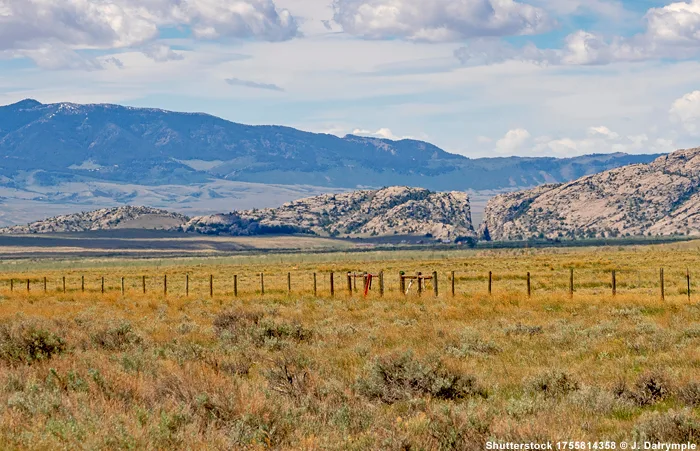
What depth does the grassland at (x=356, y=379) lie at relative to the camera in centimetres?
1009

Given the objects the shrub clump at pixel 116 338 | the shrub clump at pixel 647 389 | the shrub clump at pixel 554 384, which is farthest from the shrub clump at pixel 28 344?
the shrub clump at pixel 647 389

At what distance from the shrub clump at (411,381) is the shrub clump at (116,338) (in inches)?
293

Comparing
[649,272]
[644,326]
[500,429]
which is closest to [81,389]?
[500,429]

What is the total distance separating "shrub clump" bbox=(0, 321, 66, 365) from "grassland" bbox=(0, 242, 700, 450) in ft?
0.10

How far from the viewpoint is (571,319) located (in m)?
24.5

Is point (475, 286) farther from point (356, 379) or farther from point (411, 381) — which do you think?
point (411, 381)

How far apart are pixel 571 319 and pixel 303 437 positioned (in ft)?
52.1

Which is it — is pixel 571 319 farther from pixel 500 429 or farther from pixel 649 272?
pixel 649 272

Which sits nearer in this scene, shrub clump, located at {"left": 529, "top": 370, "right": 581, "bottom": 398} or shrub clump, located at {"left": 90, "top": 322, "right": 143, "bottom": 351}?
shrub clump, located at {"left": 529, "top": 370, "right": 581, "bottom": 398}

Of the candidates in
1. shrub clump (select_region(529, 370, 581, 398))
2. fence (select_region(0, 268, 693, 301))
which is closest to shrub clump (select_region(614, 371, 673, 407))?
shrub clump (select_region(529, 370, 581, 398))

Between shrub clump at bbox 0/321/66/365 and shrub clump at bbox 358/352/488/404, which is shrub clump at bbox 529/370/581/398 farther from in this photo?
shrub clump at bbox 0/321/66/365

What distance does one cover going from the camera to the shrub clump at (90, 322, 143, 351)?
63.6 feet

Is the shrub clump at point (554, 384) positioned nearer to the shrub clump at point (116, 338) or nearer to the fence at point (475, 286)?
the shrub clump at point (116, 338)

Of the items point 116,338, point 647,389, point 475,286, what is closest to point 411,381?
point 647,389
